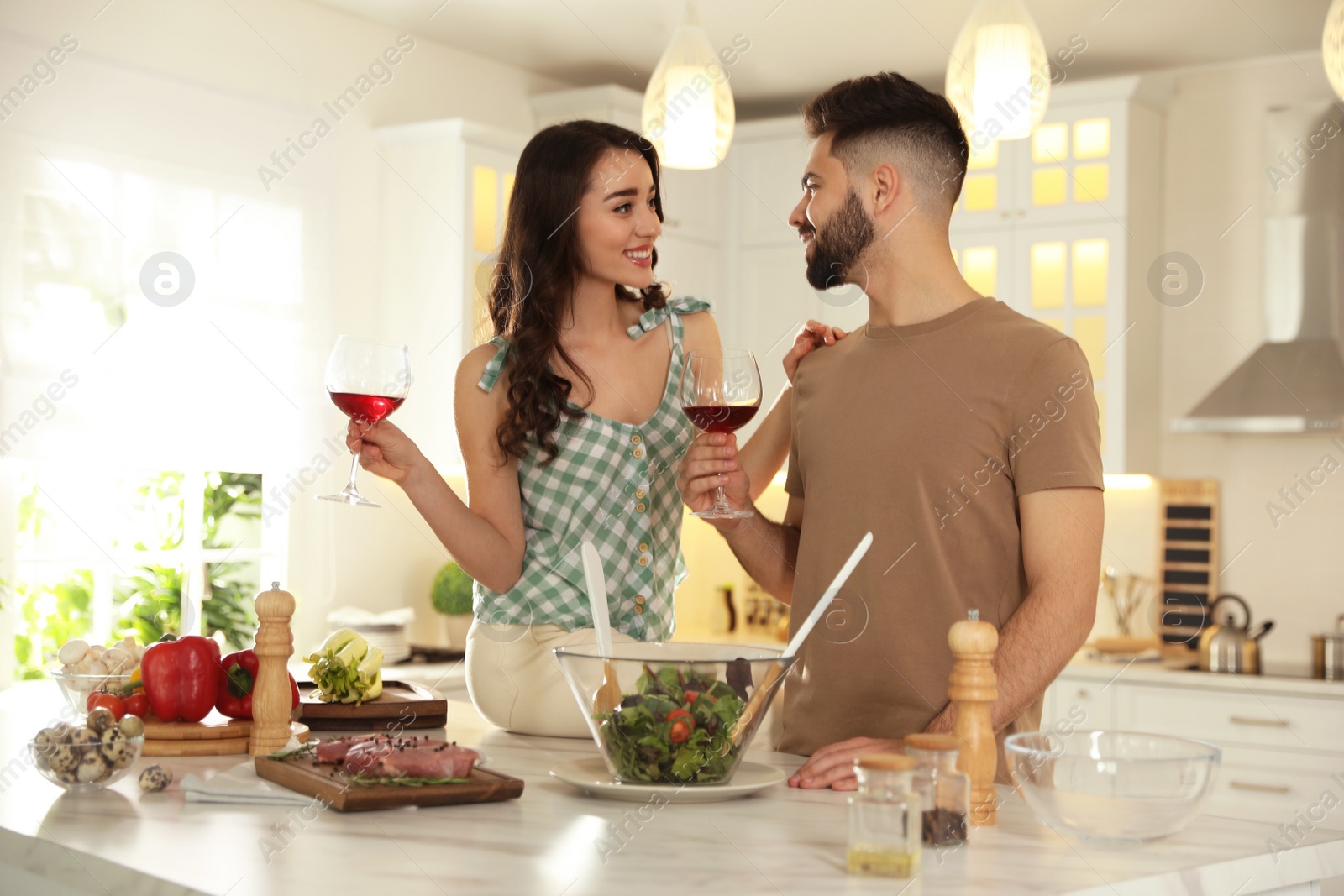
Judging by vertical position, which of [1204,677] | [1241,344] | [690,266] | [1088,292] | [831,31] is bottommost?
[1204,677]

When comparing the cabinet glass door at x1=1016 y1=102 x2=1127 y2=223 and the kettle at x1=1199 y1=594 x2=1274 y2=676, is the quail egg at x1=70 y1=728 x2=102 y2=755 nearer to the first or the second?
the kettle at x1=1199 y1=594 x2=1274 y2=676

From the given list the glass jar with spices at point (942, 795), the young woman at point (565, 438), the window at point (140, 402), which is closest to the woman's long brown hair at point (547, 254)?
the young woman at point (565, 438)

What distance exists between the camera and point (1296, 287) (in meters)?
4.43

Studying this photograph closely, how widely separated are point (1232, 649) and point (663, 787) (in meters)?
3.29

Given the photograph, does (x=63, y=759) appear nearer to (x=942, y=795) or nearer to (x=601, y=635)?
(x=601, y=635)

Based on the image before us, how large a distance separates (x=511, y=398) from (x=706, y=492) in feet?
1.24

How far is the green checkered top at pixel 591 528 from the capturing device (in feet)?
6.57

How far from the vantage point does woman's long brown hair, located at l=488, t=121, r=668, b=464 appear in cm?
205

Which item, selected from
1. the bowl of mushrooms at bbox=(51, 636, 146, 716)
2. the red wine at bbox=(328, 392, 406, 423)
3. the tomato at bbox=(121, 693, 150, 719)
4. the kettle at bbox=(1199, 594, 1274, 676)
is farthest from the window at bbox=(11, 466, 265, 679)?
the kettle at bbox=(1199, 594, 1274, 676)

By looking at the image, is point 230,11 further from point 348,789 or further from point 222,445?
point 348,789

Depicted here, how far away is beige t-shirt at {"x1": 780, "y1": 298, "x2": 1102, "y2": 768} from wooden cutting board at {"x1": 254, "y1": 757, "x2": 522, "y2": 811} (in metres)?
0.58

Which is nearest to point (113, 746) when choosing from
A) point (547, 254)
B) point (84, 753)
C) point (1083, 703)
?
point (84, 753)

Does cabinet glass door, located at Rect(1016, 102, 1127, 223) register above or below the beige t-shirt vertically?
above

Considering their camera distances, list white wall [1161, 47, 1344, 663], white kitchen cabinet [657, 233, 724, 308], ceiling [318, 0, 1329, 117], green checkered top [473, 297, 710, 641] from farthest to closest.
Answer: white kitchen cabinet [657, 233, 724, 308] → white wall [1161, 47, 1344, 663] → ceiling [318, 0, 1329, 117] → green checkered top [473, 297, 710, 641]
